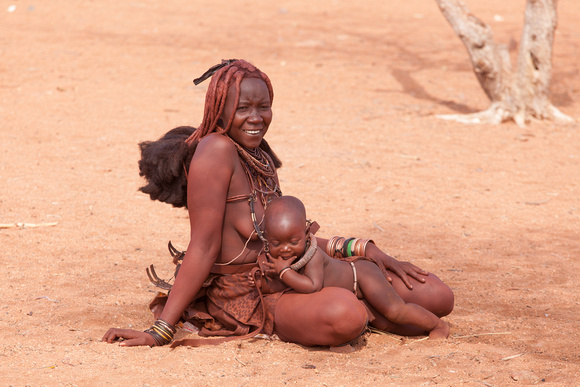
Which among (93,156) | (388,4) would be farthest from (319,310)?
(388,4)

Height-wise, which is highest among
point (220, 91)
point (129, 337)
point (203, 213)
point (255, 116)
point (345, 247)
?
point (220, 91)

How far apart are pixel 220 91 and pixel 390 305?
4.46 feet

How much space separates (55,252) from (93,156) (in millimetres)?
2704

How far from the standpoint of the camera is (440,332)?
3.59 metres

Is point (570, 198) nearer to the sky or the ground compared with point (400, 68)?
nearer to the ground

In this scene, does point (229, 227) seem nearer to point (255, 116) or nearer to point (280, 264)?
point (280, 264)

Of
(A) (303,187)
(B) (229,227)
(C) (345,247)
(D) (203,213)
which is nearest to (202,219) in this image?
(D) (203,213)

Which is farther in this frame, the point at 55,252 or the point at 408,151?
the point at 408,151

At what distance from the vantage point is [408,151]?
799 centimetres

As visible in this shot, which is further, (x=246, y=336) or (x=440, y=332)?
(x=440, y=332)

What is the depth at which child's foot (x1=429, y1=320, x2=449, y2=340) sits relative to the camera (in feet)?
11.8

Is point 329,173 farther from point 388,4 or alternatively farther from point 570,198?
point 388,4

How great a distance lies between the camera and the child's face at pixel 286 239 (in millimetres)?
3217

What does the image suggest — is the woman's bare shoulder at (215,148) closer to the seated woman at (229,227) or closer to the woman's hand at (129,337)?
the seated woman at (229,227)
